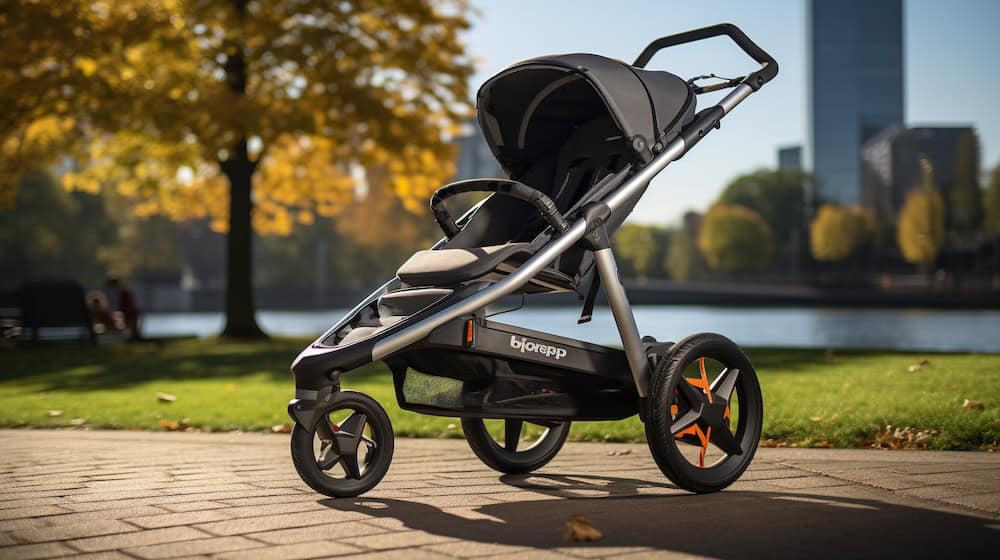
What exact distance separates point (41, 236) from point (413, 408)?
190 feet

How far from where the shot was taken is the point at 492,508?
197 inches

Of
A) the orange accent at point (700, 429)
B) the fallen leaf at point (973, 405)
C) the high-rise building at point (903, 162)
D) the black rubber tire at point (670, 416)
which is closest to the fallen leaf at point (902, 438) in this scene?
the fallen leaf at point (973, 405)

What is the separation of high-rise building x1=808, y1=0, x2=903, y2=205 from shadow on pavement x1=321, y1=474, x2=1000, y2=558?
18365 cm

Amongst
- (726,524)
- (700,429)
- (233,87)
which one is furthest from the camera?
(233,87)

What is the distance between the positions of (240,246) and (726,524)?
58.5 feet

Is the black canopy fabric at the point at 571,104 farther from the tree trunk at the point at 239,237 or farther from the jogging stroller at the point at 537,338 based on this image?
the tree trunk at the point at 239,237

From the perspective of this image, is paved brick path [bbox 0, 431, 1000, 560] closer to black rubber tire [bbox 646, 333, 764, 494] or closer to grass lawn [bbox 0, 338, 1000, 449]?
black rubber tire [bbox 646, 333, 764, 494]

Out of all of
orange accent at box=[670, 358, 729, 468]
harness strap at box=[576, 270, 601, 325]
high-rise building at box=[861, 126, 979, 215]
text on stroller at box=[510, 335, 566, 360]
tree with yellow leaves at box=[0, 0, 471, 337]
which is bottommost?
orange accent at box=[670, 358, 729, 468]

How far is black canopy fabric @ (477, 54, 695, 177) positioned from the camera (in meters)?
5.62

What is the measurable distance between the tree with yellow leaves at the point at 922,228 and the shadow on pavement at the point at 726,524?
280 ft

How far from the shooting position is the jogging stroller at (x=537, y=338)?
5.08 metres

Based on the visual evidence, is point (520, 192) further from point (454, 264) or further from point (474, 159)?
point (474, 159)

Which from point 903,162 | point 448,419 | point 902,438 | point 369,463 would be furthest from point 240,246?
point 903,162

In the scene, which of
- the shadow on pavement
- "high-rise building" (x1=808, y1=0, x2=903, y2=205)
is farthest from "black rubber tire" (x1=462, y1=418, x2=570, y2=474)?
"high-rise building" (x1=808, y1=0, x2=903, y2=205)
